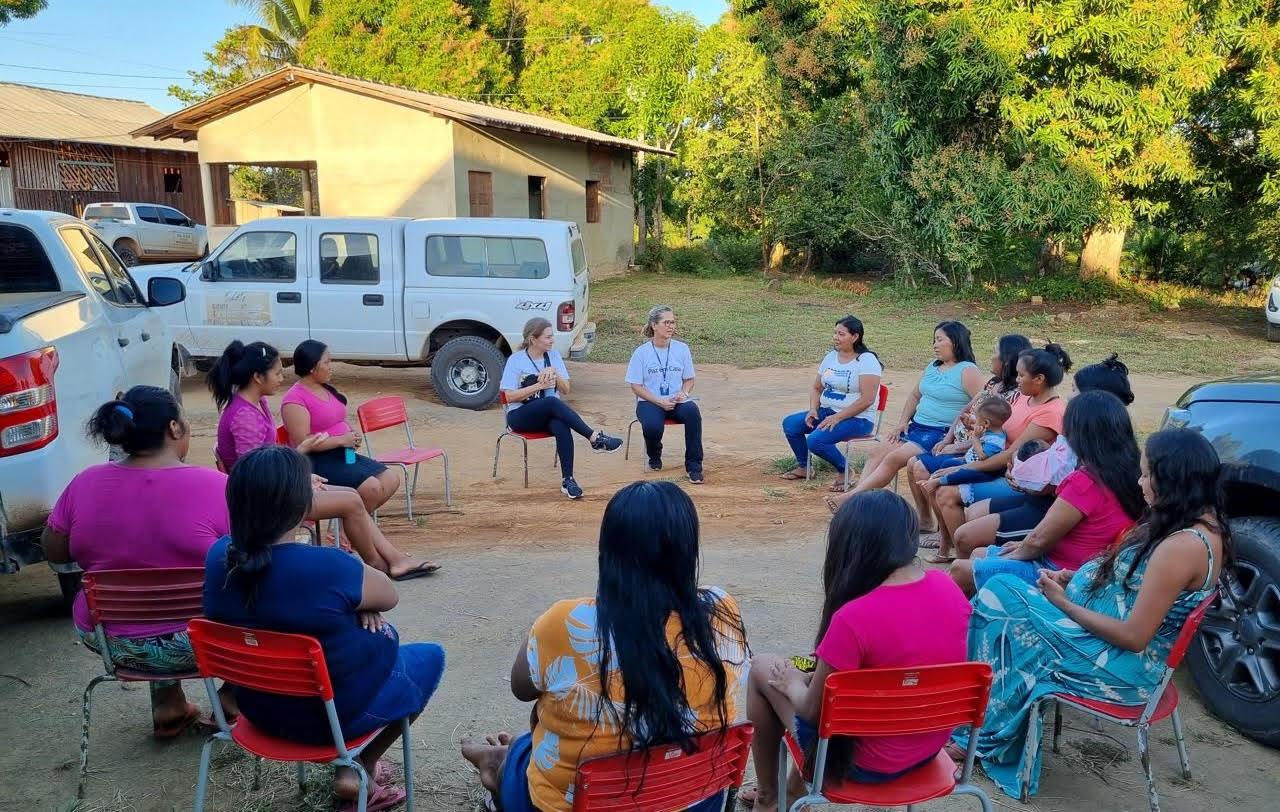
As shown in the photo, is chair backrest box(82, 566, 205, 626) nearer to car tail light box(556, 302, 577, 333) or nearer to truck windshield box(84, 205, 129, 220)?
car tail light box(556, 302, 577, 333)

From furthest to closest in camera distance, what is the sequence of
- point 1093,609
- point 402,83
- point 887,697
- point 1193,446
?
point 402,83
point 1093,609
point 1193,446
point 887,697

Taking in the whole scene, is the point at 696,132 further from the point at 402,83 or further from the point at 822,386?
the point at 822,386

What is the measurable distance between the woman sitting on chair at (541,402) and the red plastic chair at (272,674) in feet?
14.9

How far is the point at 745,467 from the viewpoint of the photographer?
8.32 metres

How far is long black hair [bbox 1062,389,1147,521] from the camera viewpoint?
391 cm

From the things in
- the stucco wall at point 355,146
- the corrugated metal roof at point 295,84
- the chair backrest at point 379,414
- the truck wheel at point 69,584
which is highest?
the corrugated metal roof at point 295,84

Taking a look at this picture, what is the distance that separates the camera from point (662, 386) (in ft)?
26.1

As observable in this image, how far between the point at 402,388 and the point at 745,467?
524 cm

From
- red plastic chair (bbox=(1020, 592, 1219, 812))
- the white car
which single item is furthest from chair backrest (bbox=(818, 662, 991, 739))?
the white car

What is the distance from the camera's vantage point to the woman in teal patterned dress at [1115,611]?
10.5ft

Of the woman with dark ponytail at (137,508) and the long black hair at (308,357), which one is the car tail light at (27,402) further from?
the long black hair at (308,357)

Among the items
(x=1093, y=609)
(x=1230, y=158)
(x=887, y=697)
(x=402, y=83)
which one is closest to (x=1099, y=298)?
(x=1230, y=158)

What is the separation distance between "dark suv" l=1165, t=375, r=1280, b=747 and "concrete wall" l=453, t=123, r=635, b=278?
15442 millimetres

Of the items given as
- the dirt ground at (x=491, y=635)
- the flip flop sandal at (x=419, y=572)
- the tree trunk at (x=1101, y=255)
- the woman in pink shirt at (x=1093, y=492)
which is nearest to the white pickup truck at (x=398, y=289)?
the dirt ground at (x=491, y=635)
